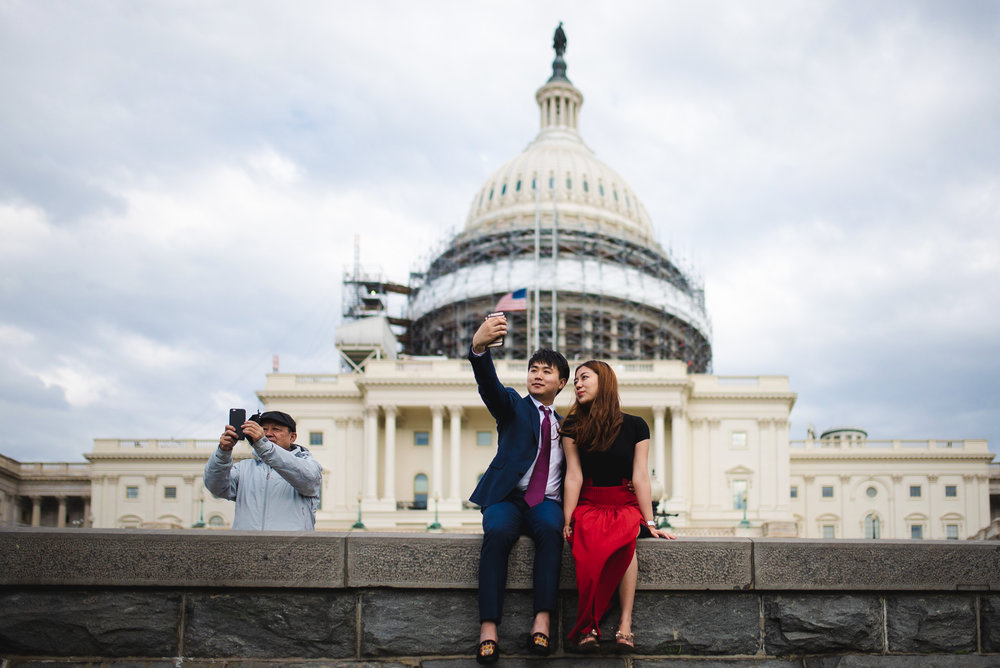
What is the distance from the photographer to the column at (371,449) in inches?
2660

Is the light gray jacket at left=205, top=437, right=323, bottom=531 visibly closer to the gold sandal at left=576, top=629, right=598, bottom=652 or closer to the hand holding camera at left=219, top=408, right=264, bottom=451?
the hand holding camera at left=219, top=408, right=264, bottom=451

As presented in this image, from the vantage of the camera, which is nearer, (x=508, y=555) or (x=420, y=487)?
(x=508, y=555)

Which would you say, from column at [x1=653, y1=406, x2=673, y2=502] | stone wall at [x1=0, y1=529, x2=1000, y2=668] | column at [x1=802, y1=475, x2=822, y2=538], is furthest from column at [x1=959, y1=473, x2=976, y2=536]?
stone wall at [x1=0, y1=529, x2=1000, y2=668]

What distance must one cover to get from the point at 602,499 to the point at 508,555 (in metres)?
0.86

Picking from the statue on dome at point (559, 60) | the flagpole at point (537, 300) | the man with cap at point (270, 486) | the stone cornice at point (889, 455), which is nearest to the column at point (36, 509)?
the flagpole at point (537, 300)

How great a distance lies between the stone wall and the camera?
8.61 m

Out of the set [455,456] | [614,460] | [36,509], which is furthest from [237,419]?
[36,509]

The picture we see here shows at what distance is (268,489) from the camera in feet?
33.5

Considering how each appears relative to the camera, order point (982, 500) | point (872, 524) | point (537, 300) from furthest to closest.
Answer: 1. point (537, 300)
2. point (982, 500)
3. point (872, 524)

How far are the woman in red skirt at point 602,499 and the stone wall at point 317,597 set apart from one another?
1.06ft

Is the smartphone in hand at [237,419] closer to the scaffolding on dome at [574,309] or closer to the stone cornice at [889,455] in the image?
the stone cornice at [889,455]

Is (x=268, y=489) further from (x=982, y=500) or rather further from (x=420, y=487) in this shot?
(x=982, y=500)

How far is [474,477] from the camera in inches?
2707

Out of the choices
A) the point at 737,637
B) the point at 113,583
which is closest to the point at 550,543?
the point at 737,637
